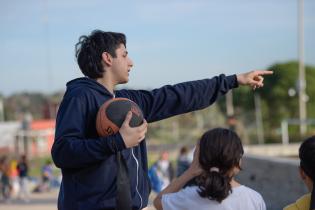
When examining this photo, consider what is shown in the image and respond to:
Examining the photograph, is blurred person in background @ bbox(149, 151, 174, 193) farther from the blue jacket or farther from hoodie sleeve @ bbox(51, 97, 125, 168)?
hoodie sleeve @ bbox(51, 97, 125, 168)

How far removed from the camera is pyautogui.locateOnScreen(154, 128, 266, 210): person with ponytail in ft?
12.4

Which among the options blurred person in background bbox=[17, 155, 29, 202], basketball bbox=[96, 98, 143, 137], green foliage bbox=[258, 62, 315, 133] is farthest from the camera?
green foliage bbox=[258, 62, 315, 133]

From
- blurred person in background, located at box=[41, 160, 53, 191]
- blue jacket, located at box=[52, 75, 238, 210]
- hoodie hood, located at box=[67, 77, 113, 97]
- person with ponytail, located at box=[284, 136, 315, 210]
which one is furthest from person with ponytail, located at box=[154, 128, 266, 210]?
blurred person in background, located at box=[41, 160, 53, 191]

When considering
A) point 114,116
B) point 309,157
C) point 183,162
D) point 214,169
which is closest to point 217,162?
point 214,169

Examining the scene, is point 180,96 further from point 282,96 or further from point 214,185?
point 282,96

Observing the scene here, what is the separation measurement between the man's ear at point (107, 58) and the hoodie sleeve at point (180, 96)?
0.37 metres

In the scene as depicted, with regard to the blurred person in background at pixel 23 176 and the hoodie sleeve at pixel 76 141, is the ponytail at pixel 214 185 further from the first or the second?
the blurred person in background at pixel 23 176

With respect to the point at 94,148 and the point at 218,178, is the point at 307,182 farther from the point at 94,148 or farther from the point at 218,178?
the point at 94,148

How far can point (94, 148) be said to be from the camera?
401 cm

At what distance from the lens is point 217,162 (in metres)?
3.77

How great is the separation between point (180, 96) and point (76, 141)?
3.14 feet

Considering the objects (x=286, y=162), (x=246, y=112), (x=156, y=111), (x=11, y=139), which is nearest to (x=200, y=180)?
(x=156, y=111)

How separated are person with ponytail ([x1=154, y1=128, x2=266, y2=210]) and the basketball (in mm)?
461

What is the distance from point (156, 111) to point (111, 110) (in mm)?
702
